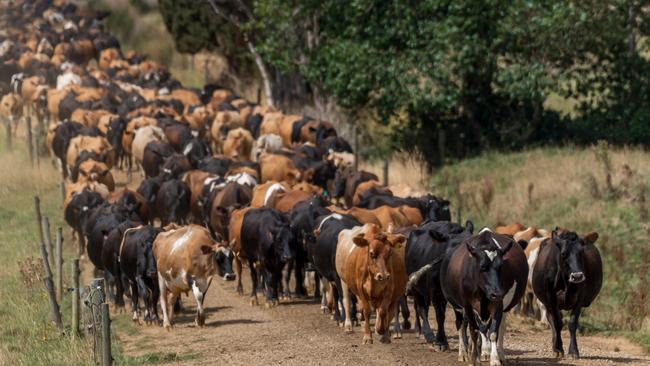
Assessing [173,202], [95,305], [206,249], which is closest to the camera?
[95,305]

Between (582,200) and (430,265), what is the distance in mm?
14339

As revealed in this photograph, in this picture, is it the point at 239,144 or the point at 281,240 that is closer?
the point at 281,240

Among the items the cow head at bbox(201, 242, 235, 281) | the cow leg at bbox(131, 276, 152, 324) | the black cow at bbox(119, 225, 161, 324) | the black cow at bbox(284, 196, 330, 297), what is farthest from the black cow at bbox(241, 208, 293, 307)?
the cow leg at bbox(131, 276, 152, 324)

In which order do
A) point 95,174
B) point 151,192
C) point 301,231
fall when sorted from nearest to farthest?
point 301,231
point 151,192
point 95,174

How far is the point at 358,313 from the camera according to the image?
21.5m

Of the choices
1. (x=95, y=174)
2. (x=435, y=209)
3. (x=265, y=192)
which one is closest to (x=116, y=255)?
(x=265, y=192)

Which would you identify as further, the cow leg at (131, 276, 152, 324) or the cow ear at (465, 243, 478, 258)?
the cow leg at (131, 276, 152, 324)

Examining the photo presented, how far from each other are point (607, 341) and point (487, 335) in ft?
16.1

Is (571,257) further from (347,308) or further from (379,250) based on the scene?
(347,308)

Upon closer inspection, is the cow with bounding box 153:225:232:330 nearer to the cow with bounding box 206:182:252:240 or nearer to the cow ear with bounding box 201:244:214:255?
the cow ear with bounding box 201:244:214:255

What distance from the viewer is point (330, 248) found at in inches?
805

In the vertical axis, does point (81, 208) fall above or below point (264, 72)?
below

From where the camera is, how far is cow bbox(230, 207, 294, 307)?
22781 mm

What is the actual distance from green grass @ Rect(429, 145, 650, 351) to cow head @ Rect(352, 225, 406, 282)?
6033mm
